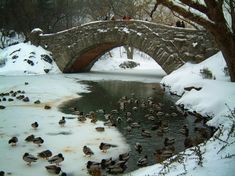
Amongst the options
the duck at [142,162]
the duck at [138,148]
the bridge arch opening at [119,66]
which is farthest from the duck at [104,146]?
the bridge arch opening at [119,66]

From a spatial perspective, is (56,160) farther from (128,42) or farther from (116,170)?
(128,42)

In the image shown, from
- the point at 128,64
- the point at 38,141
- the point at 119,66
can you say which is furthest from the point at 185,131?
the point at 128,64

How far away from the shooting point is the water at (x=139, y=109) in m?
8.08

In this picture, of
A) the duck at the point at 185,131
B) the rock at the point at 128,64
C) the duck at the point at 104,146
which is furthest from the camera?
the rock at the point at 128,64

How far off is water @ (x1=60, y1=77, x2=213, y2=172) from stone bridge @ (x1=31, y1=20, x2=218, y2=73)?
195 centimetres

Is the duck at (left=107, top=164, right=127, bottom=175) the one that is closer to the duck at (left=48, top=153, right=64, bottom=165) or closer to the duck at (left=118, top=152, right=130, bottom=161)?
the duck at (left=118, top=152, right=130, bottom=161)

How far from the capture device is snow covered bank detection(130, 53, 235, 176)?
4453 millimetres

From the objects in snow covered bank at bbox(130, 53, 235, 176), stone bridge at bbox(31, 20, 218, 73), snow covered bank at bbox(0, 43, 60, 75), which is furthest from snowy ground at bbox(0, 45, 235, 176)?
snow covered bank at bbox(0, 43, 60, 75)

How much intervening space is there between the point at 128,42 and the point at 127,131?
42.6ft

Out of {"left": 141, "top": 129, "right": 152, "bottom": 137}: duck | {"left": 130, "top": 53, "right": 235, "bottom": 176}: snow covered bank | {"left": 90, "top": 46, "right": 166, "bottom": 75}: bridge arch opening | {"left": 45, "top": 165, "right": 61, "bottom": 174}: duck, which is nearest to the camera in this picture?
{"left": 130, "top": 53, "right": 235, "bottom": 176}: snow covered bank

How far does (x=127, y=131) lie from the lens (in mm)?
9172

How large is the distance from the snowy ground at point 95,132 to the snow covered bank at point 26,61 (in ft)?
24.2

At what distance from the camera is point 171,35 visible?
1891 cm

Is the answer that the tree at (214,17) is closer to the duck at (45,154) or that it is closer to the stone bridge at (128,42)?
the duck at (45,154)
